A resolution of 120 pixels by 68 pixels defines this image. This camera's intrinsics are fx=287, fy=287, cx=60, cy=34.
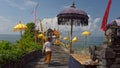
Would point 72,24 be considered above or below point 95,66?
above

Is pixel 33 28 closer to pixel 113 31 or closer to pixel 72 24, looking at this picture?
pixel 72 24

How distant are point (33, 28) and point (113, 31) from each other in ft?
109

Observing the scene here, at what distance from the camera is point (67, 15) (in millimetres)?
21078

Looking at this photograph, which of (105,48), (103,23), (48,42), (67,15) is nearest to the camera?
(105,48)

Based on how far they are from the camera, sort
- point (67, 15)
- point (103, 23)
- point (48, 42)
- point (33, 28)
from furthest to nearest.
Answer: point (33, 28), point (67, 15), point (48, 42), point (103, 23)

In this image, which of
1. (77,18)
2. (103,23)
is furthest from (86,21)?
(103,23)

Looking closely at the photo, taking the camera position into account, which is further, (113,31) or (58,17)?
(58,17)

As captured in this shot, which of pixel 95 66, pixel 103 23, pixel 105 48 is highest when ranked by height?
pixel 103 23

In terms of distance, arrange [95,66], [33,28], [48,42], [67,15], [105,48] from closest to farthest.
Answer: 1. [105,48]
2. [95,66]
3. [48,42]
4. [67,15]
5. [33,28]

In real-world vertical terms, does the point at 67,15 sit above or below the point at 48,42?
above

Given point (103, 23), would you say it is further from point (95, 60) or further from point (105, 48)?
point (105, 48)

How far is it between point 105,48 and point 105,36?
2.28ft

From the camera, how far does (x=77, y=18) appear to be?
21297mm

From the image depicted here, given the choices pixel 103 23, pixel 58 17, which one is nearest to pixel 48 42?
pixel 58 17
